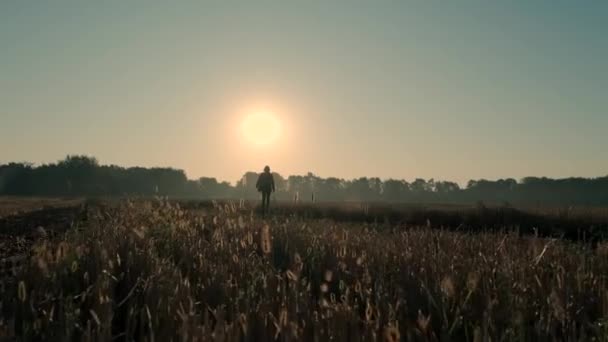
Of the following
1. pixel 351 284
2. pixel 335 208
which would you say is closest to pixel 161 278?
pixel 351 284

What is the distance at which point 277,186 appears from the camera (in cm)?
13850

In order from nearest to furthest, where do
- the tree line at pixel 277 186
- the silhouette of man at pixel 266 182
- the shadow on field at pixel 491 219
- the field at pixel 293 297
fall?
the field at pixel 293 297 → the shadow on field at pixel 491 219 → the silhouette of man at pixel 266 182 → the tree line at pixel 277 186

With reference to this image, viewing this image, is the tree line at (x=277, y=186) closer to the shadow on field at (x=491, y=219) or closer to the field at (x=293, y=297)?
the shadow on field at (x=491, y=219)

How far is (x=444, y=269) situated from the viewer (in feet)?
13.6

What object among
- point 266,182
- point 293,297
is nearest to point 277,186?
point 266,182

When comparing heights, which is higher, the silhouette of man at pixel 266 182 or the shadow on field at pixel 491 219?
the silhouette of man at pixel 266 182

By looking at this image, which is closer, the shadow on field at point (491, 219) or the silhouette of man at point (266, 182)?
the shadow on field at point (491, 219)

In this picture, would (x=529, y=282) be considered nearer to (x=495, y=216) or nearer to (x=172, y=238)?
(x=172, y=238)

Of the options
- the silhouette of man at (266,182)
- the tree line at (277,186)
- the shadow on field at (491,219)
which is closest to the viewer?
the shadow on field at (491,219)

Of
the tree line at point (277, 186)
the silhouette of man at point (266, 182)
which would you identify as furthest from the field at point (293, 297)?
the tree line at point (277, 186)

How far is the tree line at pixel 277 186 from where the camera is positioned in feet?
300

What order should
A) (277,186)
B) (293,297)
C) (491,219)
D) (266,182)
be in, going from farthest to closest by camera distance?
1. (277,186)
2. (266,182)
3. (491,219)
4. (293,297)

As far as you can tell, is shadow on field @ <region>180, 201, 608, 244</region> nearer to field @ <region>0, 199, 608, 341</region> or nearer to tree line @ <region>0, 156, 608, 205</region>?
field @ <region>0, 199, 608, 341</region>

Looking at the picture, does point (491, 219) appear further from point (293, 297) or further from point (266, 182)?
point (293, 297)
